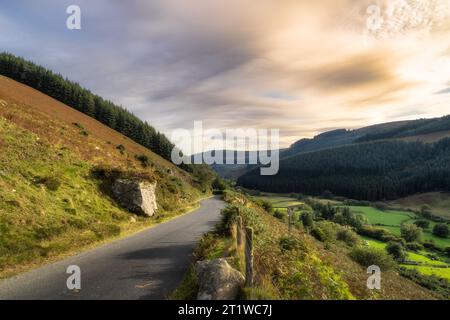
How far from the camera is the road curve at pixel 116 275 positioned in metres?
8.61

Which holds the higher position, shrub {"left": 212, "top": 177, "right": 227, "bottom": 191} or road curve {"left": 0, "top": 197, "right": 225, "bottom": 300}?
road curve {"left": 0, "top": 197, "right": 225, "bottom": 300}

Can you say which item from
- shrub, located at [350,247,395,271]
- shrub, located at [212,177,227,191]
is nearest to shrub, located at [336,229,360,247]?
shrub, located at [350,247,395,271]

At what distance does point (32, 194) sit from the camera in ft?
57.8

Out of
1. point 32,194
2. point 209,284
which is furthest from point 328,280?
point 32,194

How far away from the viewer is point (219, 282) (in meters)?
7.61

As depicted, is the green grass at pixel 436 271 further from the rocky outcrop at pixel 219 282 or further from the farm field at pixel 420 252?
the rocky outcrop at pixel 219 282

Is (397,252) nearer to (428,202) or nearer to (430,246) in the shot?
(430,246)

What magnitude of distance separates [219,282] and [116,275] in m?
4.91

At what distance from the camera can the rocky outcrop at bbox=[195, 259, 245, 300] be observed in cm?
739

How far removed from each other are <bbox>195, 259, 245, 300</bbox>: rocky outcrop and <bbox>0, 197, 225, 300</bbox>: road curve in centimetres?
162

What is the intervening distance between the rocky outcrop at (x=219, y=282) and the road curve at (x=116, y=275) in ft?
5.33

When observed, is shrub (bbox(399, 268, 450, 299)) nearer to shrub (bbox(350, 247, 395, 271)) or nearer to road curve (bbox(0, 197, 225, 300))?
shrub (bbox(350, 247, 395, 271))

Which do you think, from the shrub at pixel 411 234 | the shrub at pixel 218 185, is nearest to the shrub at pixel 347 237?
the shrub at pixel 411 234
